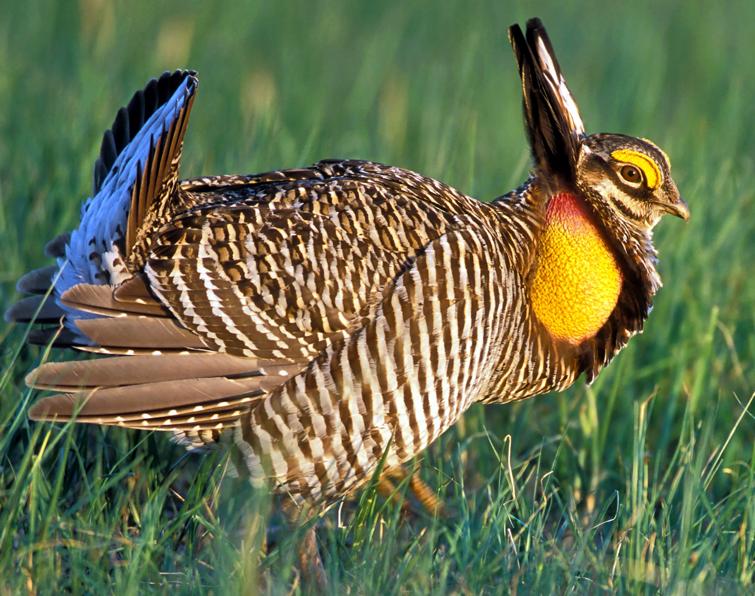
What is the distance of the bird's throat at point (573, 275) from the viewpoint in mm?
3932

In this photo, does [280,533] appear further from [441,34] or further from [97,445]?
[441,34]

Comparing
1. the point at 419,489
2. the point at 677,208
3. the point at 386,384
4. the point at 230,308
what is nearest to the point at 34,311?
the point at 230,308

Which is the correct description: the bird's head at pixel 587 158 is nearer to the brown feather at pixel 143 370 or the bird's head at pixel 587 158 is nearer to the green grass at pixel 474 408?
the green grass at pixel 474 408

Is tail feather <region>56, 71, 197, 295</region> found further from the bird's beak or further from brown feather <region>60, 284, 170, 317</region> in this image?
the bird's beak

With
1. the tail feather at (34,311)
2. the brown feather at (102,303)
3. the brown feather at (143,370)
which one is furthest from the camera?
the tail feather at (34,311)

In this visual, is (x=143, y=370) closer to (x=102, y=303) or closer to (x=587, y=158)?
(x=102, y=303)

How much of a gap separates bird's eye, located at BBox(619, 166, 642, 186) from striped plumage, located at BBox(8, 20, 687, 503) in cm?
52

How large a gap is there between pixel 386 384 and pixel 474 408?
1167 mm

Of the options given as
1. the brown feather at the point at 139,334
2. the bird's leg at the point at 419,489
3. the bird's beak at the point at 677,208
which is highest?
the bird's beak at the point at 677,208

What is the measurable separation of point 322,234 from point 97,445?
1077 millimetres

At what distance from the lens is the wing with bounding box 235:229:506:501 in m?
3.43

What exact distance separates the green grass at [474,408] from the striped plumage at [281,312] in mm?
172

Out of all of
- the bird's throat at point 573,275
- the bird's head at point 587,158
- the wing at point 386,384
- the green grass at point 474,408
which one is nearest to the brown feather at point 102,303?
the green grass at point 474,408

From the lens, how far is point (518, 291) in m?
3.76
